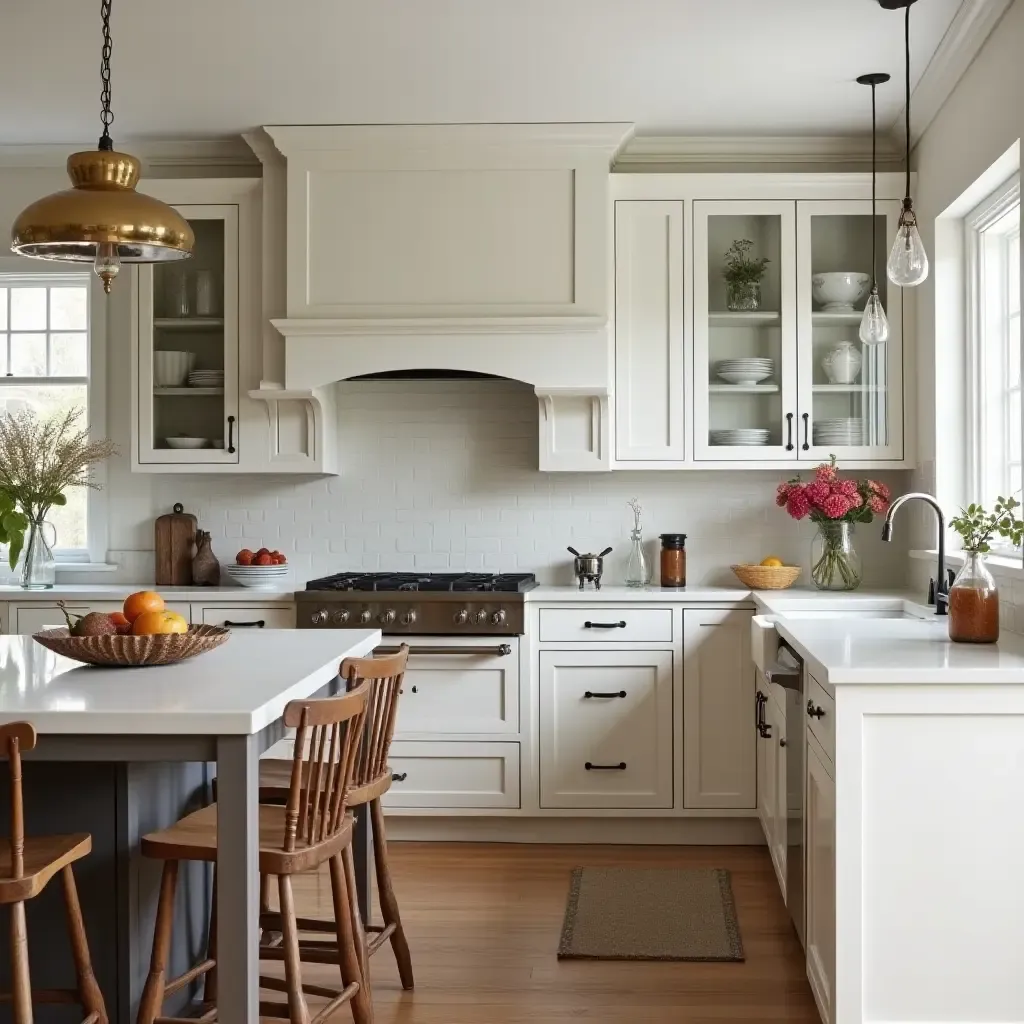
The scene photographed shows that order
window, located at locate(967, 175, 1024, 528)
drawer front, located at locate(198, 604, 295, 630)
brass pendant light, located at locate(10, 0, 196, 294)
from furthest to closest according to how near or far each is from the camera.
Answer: drawer front, located at locate(198, 604, 295, 630) → window, located at locate(967, 175, 1024, 528) → brass pendant light, located at locate(10, 0, 196, 294)

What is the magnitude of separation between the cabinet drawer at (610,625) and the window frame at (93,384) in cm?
204

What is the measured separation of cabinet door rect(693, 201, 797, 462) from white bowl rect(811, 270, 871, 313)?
104 millimetres

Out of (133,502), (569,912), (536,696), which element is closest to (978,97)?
(536,696)

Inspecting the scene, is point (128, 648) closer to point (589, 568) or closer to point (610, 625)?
point (610, 625)

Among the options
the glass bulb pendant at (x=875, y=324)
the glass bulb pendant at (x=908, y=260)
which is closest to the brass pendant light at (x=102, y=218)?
the glass bulb pendant at (x=908, y=260)

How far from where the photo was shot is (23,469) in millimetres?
5121

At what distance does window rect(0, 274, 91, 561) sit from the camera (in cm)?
554

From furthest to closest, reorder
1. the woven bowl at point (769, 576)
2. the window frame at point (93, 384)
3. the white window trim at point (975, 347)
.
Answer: the window frame at point (93, 384) < the woven bowl at point (769, 576) < the white window trim at point (975, 347)

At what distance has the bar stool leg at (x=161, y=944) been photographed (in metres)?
2.56

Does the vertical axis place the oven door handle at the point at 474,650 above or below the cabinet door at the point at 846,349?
below

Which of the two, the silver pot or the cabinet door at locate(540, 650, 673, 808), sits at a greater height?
the silver pot

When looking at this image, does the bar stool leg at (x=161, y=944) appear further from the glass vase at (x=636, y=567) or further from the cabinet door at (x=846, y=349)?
the cabinet door at (x=846, y=349)

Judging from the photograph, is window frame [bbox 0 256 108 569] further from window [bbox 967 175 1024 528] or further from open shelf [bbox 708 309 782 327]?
window [bbox 967 175 1024 528]

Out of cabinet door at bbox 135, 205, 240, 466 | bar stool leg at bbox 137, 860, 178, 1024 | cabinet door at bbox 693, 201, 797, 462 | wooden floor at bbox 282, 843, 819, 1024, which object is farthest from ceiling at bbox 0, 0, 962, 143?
wooden floor at bbox 282, 843, 819, 1024
